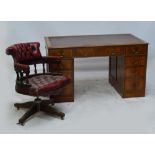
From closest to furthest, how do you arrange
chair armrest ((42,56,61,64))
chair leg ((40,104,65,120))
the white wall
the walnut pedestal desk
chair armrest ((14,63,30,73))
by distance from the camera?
chair armrest ((14,63,30,73)) → chair leg ((40,104,65,120)) → chair armrest ((42,56,61,64)) → the walnut pedestal desk → the white wall

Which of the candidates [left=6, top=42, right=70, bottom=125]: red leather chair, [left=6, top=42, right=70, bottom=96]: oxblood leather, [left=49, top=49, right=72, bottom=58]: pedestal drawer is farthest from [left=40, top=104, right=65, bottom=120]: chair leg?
[left=49, top=49, right=72, bottom=58]: pedestal drawer

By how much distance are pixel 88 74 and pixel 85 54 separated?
4.20 feet

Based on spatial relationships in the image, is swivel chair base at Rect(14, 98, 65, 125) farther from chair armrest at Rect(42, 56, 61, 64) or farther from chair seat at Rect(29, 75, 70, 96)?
chair armrest at Rect(42, 56, 61, 64)

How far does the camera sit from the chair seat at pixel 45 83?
10.8ft

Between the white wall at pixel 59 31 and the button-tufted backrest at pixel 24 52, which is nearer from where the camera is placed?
the button-tufted backrest at pixel 24 52

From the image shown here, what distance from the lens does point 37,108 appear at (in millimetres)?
3584

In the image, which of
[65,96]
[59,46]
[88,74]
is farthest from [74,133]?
[88,74]

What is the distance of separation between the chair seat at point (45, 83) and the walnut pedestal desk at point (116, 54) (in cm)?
24

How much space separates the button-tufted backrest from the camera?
3.46m

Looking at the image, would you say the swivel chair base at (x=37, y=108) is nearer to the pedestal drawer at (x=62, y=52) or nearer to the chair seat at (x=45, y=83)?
the chair seat at (x=45, y=83)

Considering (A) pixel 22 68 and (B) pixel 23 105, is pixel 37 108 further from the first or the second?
(A) pixel 22 68

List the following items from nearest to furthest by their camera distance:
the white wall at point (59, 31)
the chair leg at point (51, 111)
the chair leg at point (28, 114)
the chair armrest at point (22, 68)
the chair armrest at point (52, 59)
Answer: the chair armrest at point (22, 68) < the chair leg at point (28, 114) < the chair leg at point (51, 111) < the chair armrest at point (52, 59) < the white wall at point (59, 31)

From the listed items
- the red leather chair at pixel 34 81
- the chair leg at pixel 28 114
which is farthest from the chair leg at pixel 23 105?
the chair leg at pixel 28 114

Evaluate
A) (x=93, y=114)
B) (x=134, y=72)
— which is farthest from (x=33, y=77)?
(x=134, y=72)
